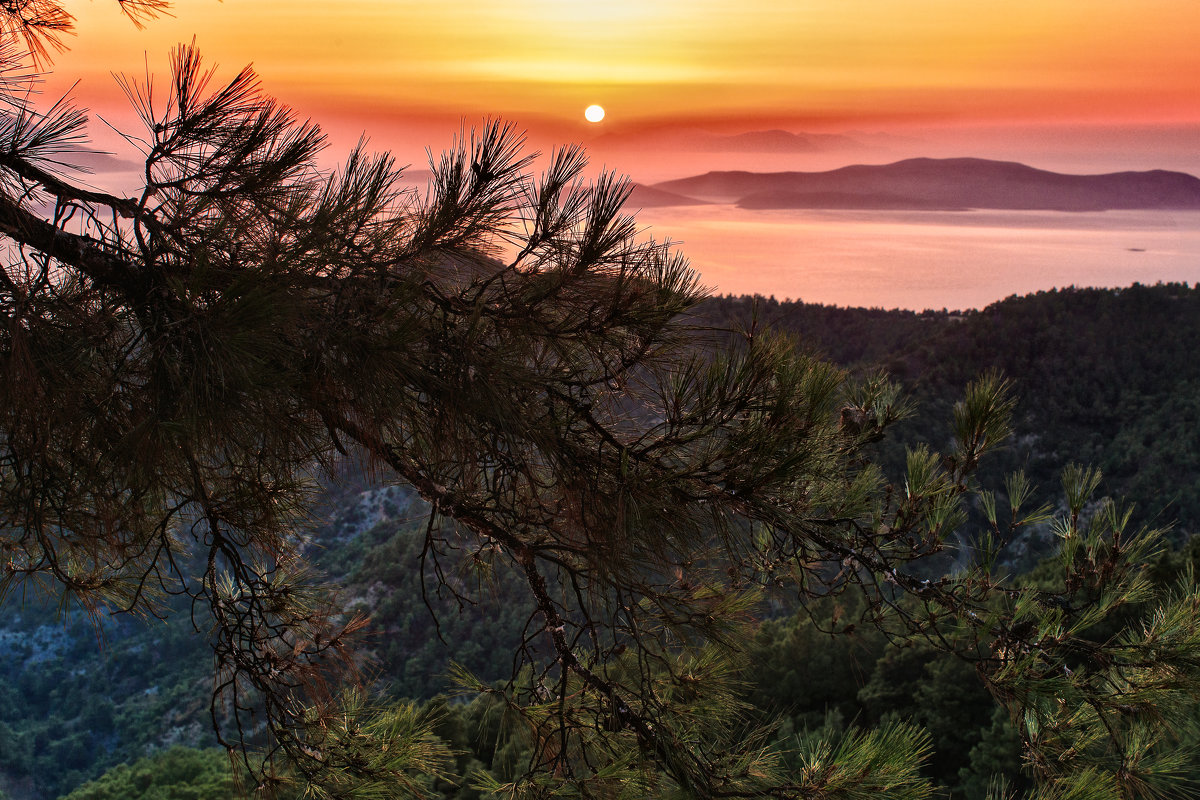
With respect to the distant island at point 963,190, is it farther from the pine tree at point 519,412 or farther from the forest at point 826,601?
the pine tree at point 519,412

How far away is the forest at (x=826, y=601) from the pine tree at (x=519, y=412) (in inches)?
235

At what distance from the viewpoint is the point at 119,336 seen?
4.17 feet

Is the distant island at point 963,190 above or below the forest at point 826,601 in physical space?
above

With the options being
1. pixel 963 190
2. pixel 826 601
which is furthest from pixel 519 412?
pixel 963 190

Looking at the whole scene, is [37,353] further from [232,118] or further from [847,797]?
[847,797]

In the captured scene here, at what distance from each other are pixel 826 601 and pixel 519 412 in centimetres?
712

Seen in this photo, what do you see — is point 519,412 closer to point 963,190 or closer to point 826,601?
point 826,601

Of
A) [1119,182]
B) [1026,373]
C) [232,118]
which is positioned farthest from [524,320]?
[1119,182]

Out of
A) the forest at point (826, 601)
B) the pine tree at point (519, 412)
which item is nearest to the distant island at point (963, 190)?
the forest at point (826, 601)

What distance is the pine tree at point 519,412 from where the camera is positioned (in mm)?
1212

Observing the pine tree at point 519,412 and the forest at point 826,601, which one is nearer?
the pine tree at point 519,412

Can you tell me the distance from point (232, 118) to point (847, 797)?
1.49m

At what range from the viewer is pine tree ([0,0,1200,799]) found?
1212mm

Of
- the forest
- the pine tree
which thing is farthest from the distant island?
the pine tree
